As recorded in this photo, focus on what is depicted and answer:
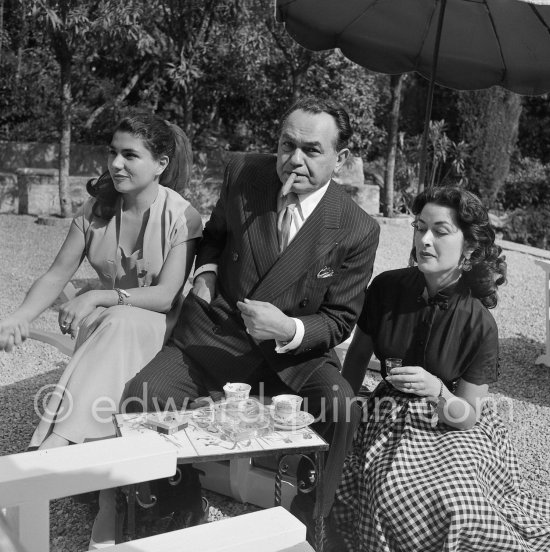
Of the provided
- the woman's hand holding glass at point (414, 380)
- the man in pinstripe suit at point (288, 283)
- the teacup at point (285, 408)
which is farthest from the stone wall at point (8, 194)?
the woman's hand holding glass at point (414, 380)

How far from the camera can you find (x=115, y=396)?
9.20 feet

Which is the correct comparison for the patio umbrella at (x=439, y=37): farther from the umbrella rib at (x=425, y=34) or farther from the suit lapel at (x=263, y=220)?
the suit lapel at (x=263, y=220)

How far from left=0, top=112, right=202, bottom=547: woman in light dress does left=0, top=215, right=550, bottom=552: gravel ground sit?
50 cm

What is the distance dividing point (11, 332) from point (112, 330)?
36 cm

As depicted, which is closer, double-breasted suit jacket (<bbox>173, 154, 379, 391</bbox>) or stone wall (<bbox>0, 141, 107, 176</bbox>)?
double-breasted suit jacket (<bbox>173, 154, 379, 391</bbox>)

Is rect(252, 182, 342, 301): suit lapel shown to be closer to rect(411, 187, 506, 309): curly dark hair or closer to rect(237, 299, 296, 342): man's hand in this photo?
rect(237, 299, 296, 342): man's hand

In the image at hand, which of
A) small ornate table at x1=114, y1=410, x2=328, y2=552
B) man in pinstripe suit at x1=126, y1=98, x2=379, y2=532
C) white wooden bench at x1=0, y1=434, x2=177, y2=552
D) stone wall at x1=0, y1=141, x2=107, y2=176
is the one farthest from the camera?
stone wall at x1=0, y1=141, x2=107, y2=176

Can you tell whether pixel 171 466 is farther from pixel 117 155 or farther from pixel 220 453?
pixel 117 155

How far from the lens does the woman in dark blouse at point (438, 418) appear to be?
252 centimetres

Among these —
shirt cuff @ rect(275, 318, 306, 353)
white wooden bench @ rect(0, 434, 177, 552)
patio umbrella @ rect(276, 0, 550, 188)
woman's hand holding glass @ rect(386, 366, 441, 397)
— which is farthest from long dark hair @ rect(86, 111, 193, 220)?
patio umbrella @ rect(276, 0, 550, 188)

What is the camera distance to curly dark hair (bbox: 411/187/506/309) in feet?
9.24

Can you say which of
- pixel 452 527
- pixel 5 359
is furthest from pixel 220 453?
pixel 5 359

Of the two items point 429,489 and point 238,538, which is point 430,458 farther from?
point 238,538

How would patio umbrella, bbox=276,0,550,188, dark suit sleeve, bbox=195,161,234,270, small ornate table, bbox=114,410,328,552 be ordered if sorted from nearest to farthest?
small ornate table, bbox=114,410,328,552 < dark suit sleeve, bbox=195,161,234,270 < patio umbrella, bbox=276,0,550,188
